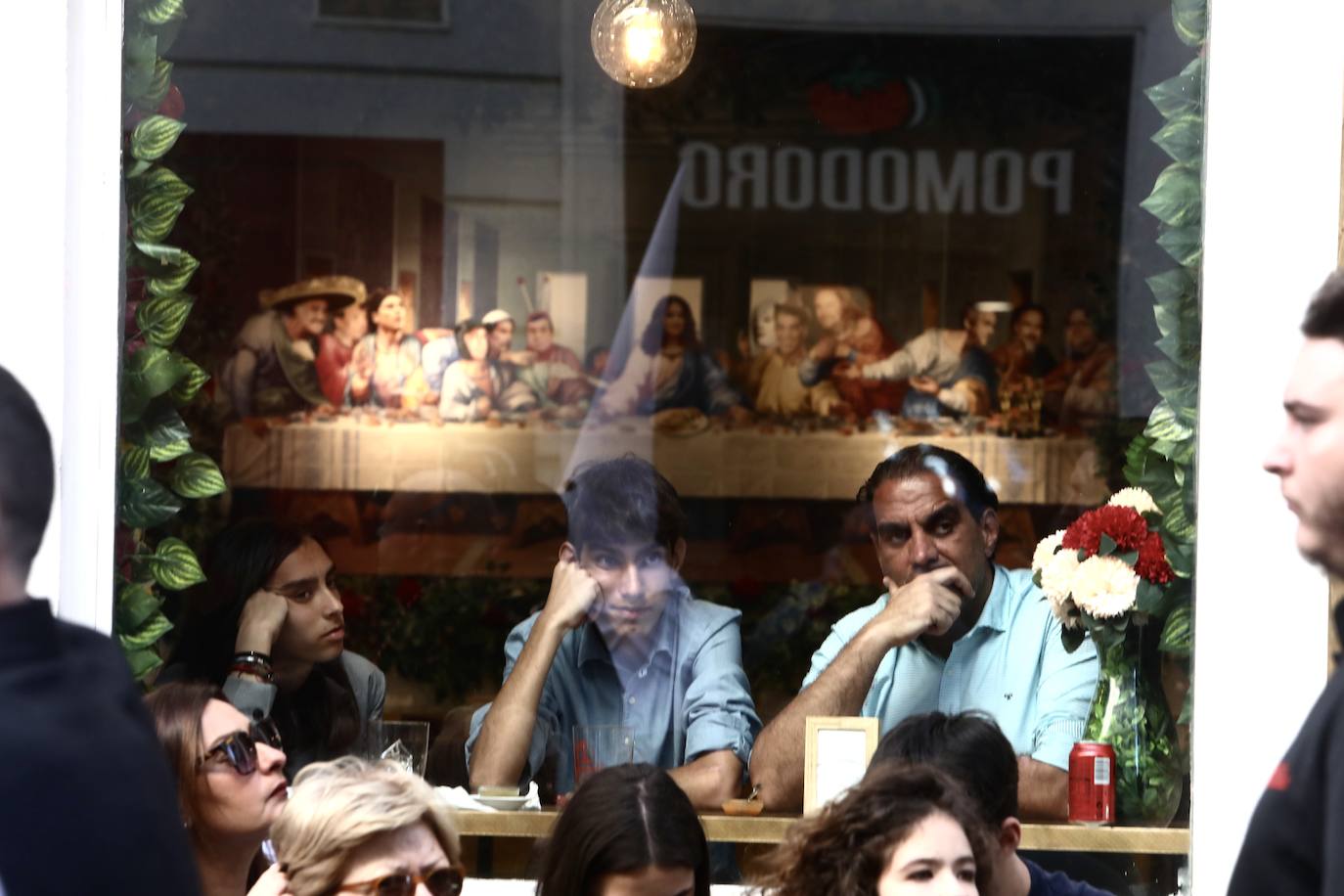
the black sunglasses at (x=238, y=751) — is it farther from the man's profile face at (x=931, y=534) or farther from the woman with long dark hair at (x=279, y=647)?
the man's profile face at (x=931, y=534)

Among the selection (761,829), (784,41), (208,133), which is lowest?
(761,829)

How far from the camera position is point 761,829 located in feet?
9.87

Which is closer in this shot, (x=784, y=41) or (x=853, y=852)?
(x=853, y=852)

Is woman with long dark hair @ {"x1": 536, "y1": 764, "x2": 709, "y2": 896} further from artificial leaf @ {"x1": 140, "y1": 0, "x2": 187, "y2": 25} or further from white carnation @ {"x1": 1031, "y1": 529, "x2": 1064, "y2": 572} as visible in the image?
artificial leaf @ {"x1": 140, "y1": 0, "x2": 187, "y2": 25}

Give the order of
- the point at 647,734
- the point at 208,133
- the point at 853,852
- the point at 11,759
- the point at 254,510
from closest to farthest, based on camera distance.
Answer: the point at 11,759, the point at 853,852, the point at 647,734, the point at 254,510, the point at 208,133

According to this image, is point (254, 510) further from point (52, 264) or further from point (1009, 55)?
point (1009, 55)

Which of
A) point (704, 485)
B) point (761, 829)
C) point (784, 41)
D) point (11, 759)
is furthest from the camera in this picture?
point (704, 485)

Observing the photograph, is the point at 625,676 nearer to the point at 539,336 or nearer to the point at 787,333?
the point at 539,336

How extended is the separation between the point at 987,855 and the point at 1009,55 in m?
3.39

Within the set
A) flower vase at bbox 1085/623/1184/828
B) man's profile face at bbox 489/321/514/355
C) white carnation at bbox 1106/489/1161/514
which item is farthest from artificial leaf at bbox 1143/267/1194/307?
man's profile face at bbox 489/321/514/355

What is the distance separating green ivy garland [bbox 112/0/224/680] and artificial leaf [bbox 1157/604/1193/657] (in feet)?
5.30

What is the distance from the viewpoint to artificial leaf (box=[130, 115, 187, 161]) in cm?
289

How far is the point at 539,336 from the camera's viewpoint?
210 inches

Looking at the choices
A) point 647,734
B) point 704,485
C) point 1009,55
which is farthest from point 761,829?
point 1009,55
